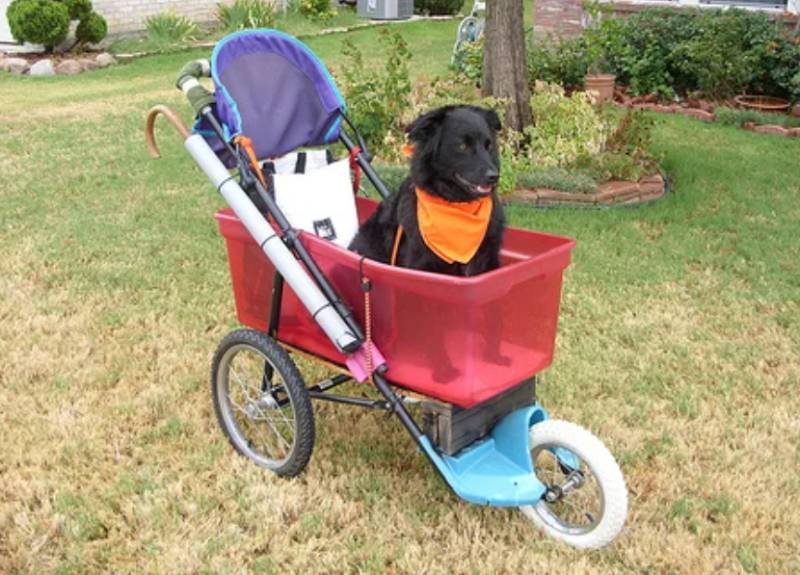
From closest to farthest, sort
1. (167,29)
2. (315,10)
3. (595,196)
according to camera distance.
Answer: (595,196), (167,29), (315,10)

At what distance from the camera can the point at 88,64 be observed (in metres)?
12.5

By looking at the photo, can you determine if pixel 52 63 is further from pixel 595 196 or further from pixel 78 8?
pixel 595 196

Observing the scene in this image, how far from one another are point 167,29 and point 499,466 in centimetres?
1323

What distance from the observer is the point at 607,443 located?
330 centimetres

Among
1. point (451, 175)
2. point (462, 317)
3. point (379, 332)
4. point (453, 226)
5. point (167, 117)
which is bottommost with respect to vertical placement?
point (379, 332)

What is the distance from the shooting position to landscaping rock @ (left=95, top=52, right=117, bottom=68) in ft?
41.6

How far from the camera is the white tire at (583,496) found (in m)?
2.57

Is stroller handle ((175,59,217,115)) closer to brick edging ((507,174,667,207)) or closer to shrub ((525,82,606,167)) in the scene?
brick edging ((507,174,667,207))

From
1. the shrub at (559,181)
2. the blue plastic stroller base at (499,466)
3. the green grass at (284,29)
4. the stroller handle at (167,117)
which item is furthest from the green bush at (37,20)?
the blue plastic stroller base at (499,466)

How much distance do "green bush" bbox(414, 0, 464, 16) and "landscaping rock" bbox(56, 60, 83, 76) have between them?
9.00 m

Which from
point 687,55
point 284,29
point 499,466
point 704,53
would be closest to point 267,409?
point 499,466

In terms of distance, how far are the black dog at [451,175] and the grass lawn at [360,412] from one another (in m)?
0.83

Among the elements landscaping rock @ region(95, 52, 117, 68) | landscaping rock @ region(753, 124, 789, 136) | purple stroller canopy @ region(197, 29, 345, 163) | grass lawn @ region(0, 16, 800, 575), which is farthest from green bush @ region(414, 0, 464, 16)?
purple stroller canopy @ region(197, 29, 345, 163)

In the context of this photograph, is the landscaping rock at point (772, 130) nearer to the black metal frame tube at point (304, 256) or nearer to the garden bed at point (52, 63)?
the black metal frame tube at point (304, 256)
